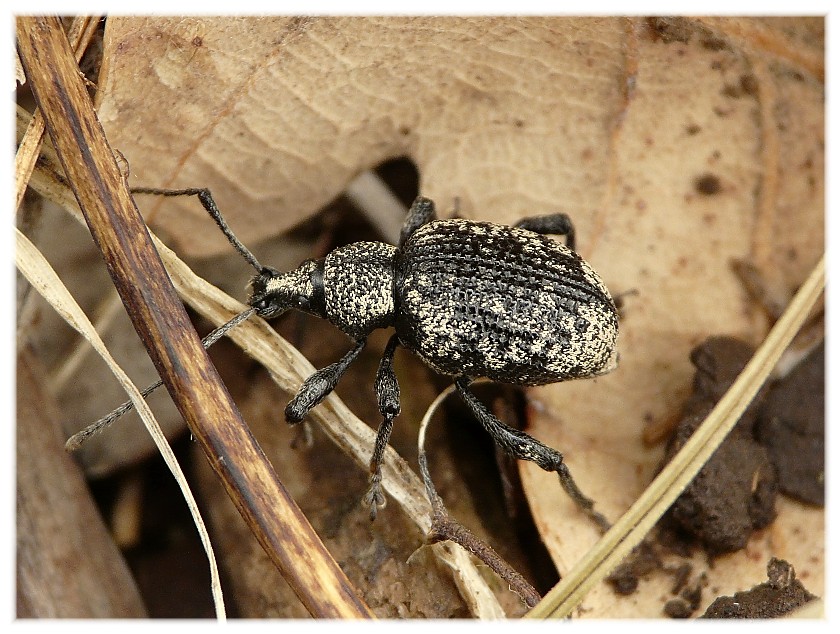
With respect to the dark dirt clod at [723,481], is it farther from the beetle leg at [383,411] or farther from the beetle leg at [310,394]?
the beetle leg at [310,394]

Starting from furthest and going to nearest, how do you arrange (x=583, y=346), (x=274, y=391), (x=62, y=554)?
(x=274, y=391)
(x=62, y=554)
(x=583, y=346)

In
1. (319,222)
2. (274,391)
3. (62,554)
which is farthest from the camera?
(319,222)

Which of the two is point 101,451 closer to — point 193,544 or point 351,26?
point 193,544

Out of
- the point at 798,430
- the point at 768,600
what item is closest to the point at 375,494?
the point at 768,600

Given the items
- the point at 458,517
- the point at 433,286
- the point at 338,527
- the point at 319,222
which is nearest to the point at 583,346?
the point at 433,286

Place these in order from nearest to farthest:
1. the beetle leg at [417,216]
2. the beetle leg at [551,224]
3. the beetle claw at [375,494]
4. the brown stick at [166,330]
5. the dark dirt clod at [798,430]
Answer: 1. the brown stick at [166,330]
2. the beetle claw at [375,494]
3. the dark dirt clod at [798,430]
4. the beetle leg at [551,224]
5. the beetle leg at [417,216]

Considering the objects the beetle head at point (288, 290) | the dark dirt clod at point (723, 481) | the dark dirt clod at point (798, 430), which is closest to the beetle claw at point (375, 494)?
the beetle head at point (288, 290)
